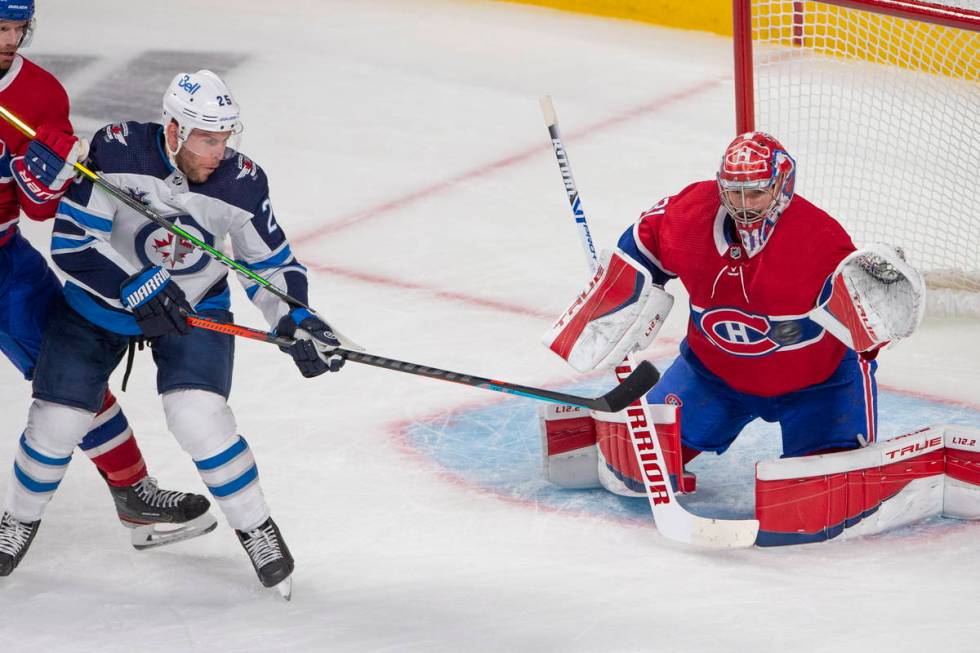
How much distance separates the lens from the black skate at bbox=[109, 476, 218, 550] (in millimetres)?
3619

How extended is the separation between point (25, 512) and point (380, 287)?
185 centimetres

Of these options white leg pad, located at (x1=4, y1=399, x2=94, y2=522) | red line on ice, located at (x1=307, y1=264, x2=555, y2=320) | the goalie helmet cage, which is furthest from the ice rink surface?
the goalie helmet cage

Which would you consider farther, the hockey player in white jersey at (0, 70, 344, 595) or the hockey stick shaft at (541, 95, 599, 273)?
the hockey stick shaft at (541, 95, 599, 273)

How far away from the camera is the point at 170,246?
331 cm

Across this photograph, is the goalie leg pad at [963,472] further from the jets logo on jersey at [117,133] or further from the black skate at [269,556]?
the jets logo on jersey at [117,133]

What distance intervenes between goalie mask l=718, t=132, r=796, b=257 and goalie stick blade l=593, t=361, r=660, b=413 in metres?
0.36

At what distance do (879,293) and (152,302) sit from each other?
1.43 m

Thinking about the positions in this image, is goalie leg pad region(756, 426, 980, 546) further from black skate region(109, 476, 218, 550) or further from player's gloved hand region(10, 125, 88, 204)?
player's gloved hand region(10, 125, 88, 204)

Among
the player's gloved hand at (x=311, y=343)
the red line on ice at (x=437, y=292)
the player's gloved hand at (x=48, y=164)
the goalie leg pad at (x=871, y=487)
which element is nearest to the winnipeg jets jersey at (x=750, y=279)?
the goalie leg pad at (x=871, y=487)

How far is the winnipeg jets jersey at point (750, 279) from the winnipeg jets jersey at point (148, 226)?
806 millimetres

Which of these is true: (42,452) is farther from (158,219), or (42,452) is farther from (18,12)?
(18,12)

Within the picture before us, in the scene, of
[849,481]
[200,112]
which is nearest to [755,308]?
[849,481]

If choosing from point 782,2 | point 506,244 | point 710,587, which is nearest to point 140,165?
point 710,587

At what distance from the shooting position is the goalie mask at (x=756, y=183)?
3262 millimetres
